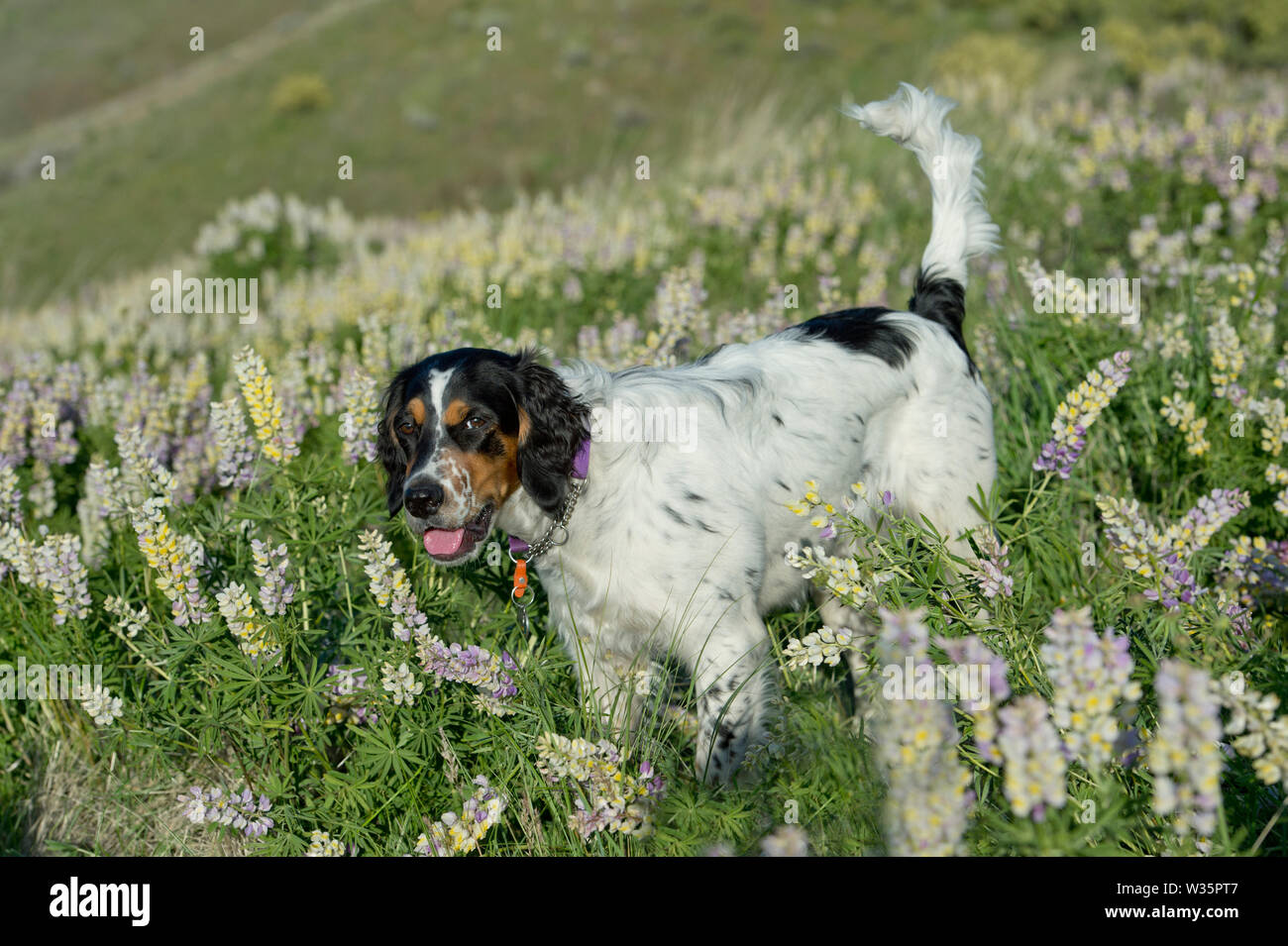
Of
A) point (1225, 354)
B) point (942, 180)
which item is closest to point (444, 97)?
point (942, 180)

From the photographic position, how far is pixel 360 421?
376 centimetres

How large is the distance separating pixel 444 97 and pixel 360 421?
36.0 meters

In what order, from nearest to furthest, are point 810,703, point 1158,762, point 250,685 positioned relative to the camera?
point 1158,762 → point 250,685 → point 810,703

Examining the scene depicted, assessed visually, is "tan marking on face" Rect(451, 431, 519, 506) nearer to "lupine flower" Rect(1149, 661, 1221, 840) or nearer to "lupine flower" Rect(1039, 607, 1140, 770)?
"lupine flower" Rect(1039, 607, 1140, 770)

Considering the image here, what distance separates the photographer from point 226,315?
8922 mm

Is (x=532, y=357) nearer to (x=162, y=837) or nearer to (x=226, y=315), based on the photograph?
(x=162, y=837)

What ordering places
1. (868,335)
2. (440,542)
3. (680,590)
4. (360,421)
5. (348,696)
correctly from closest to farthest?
(348,696), (440,542), (680,590), (360,421), (868,335)

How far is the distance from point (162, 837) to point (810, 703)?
202cm

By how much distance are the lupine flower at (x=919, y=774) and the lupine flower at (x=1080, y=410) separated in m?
1.59

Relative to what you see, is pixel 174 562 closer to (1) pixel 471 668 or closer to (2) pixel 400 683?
(2) pixel 400 683

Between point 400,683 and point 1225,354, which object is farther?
point 1225,354

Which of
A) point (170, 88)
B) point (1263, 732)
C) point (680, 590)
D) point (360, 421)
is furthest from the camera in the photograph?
point (170, 88)

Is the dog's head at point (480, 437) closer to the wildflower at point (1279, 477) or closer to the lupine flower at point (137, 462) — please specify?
the lupine flower at point (137, 462)
